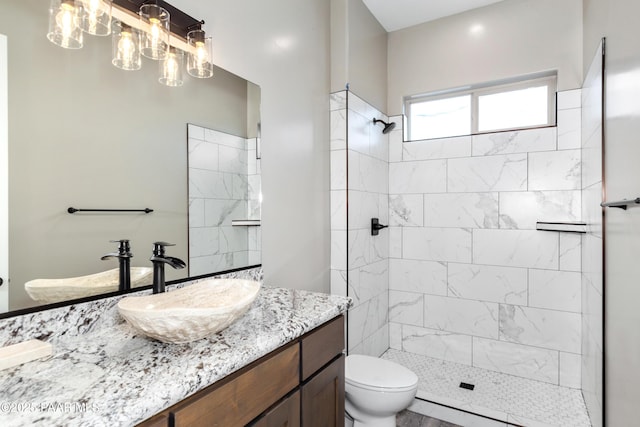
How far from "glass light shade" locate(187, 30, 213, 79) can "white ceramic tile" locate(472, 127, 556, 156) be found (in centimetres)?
215

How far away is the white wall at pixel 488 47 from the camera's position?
2.49 meters

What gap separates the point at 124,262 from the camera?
122cm

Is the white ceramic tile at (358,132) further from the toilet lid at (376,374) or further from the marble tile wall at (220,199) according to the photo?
the toilet lid at (376,374)

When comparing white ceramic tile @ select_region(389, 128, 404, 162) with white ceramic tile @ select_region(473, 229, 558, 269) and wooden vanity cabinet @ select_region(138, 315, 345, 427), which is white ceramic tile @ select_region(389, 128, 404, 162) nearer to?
white ceramic tile @ select_region(473, 229, 558, 269)

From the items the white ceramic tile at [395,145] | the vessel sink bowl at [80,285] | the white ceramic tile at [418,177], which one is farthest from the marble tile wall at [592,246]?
the vessel sink bowl at [80,285]

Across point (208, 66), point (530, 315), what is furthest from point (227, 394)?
point (530, 315)

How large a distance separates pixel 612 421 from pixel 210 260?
1970mm

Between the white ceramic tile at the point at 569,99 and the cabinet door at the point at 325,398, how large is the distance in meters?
2.38

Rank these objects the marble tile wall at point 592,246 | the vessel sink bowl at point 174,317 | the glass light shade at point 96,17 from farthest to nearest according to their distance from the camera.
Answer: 1. the marble tile wall at point 592,246
2. the glass light shade at point 96,17
3. the vessel sink bowl at point 174,317

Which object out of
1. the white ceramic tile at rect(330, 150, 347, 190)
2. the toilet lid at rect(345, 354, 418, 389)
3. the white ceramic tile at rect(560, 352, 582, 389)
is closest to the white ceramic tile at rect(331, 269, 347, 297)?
the toilet lid at rect(345, 354, 418, 389)

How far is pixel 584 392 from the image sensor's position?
2316mm

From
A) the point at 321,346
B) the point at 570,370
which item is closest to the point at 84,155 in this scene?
the point at 321,346

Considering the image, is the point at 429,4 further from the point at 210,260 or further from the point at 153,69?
the point at 210,260

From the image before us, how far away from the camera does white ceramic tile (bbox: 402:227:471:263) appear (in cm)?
285
